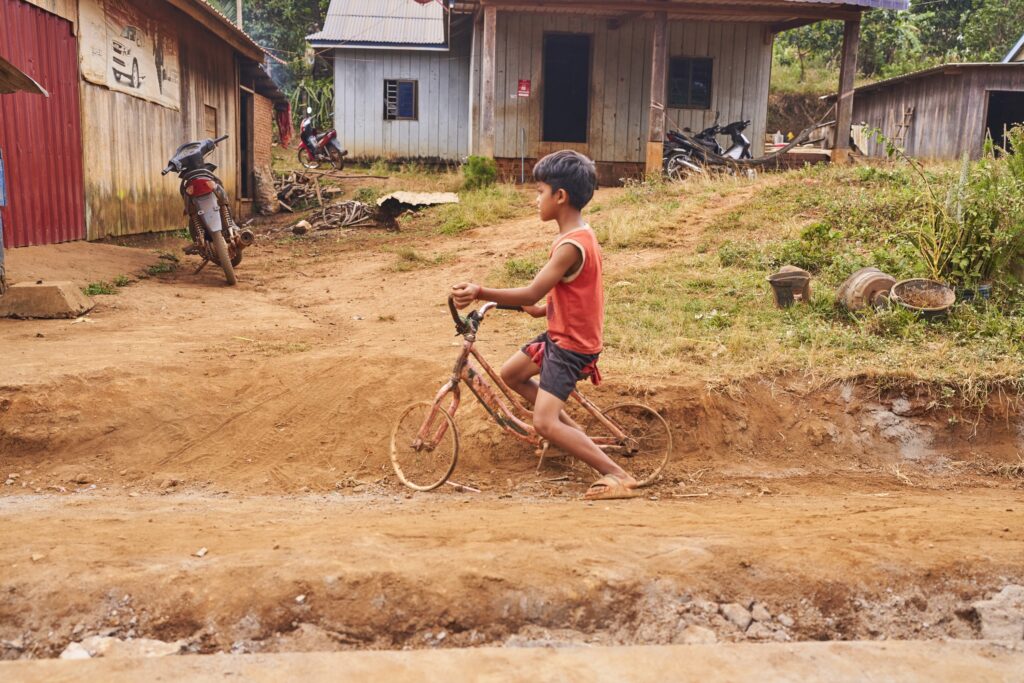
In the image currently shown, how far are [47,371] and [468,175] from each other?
9.61 metres

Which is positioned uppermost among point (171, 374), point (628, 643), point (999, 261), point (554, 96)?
point (554, 96)

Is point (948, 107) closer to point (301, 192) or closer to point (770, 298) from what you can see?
point (301, 192)

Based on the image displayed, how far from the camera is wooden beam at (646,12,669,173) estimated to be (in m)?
14.1

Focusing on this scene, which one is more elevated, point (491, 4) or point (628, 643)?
point (491, 4)

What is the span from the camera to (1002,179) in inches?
298

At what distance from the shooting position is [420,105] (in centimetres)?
2023

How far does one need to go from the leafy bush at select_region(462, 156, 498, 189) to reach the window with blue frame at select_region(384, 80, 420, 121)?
6.62m

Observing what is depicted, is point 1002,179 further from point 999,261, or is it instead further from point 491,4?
point 491,4

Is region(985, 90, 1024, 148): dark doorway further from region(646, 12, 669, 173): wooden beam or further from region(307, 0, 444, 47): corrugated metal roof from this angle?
region(307, 0, 444, 47): corrugated metal roof

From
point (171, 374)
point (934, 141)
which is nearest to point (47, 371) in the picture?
point (171, 374)

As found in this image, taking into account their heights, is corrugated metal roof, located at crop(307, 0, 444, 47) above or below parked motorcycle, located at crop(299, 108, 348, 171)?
above

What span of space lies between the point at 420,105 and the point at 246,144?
4444 millimetres

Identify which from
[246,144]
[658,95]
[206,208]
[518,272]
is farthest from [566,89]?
[206,208]

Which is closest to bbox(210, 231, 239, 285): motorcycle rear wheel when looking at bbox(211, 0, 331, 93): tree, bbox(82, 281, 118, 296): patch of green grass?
bbox(82, 281, 118, 296): patch of green grass
